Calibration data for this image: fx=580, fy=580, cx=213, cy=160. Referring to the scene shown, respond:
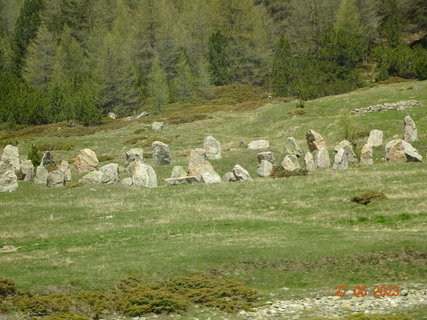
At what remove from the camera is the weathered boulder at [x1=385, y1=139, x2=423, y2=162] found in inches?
1684

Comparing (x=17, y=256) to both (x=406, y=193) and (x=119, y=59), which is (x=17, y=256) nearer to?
(x=406, y=193)

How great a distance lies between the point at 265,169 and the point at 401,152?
10724mm

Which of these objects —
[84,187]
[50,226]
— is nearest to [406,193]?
[50,226]

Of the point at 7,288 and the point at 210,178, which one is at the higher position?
the point at 210,178

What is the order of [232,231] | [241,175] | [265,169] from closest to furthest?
[232,231]
[241,175]
[265,169]

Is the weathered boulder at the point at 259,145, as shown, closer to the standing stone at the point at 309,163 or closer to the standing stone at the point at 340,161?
the standing stone at the point at 309,163

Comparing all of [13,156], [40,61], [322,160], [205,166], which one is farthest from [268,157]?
[40,61]

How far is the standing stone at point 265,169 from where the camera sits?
47.2 metres

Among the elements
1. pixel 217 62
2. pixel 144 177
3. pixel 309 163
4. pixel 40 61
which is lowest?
pixel 144 177

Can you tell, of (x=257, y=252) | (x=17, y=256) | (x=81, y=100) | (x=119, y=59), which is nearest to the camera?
(x=257, y=252)

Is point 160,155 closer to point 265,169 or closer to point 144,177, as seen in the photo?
point 144,177

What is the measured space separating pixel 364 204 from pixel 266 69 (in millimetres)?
108834

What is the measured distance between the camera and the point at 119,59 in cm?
12244
